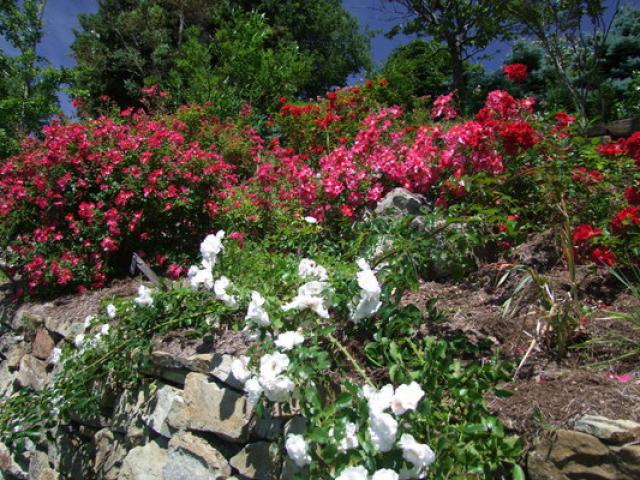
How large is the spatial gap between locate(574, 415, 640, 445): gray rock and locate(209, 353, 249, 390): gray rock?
1.30 m

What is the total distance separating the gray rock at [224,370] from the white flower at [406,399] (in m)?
0.84

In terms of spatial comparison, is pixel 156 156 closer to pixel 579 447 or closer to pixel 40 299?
pixel 40 299

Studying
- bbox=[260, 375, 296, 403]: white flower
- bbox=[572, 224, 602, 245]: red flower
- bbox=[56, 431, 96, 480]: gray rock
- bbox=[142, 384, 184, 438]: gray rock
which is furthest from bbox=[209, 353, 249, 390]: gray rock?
bbox=[572, 224, 602, 245]: red flower

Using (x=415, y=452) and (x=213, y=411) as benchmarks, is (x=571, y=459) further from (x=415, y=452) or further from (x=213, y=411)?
(x=213, y=411)

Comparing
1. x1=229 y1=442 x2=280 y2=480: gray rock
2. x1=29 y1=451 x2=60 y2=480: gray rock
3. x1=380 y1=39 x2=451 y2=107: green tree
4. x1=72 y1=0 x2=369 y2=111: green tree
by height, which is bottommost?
x1=29 y1=451 x2=60 y2=480: gray rock

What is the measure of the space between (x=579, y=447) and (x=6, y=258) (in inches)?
167

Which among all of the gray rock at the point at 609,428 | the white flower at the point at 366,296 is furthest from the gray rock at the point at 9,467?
the gray rock at the point at 609,428

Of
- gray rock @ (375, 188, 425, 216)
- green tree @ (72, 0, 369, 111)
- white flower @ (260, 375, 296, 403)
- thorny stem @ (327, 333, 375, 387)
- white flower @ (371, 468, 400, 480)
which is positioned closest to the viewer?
white flower @ (371, 468, 400, 480)

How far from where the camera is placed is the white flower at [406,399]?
1.51m

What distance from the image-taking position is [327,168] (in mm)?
3689

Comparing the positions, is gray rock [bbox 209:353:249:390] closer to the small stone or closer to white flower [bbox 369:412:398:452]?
white flower [bbox 369:412:398:452]

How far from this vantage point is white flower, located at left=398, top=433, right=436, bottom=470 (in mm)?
1475

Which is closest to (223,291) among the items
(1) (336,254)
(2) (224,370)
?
(2) (224,370)

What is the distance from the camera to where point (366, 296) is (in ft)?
6.37
